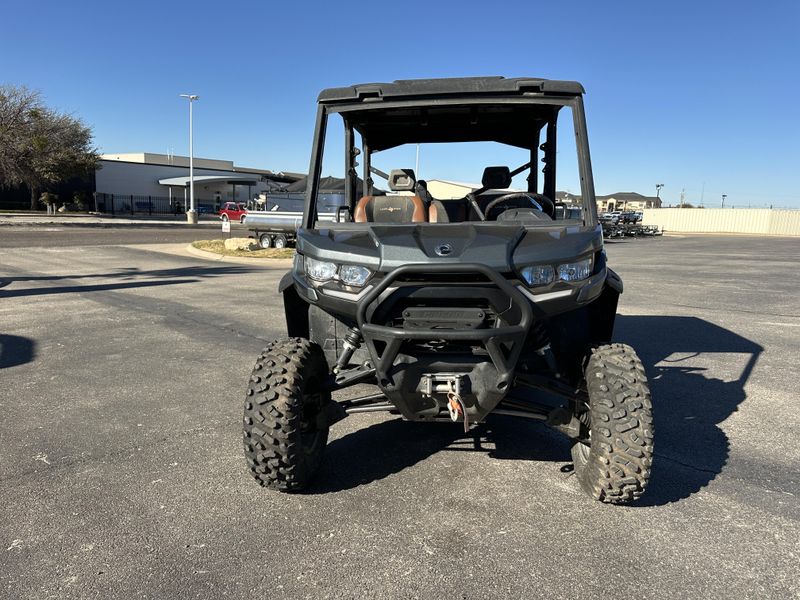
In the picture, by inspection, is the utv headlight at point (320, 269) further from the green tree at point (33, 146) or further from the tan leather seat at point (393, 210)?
the green tree at point (33, 146)

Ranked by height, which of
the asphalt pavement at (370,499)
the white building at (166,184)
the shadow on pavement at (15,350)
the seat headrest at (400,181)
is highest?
the white building at (166,184)

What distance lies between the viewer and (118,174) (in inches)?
2215

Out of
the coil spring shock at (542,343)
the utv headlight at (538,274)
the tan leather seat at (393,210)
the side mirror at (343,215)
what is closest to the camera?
the utv headlight at (538,274)

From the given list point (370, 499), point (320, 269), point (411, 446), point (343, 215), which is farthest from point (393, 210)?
point (370, 499)

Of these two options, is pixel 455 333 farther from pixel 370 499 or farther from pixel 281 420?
pixel 370 499

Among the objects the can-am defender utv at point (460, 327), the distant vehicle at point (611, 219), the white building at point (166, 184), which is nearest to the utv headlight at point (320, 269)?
the can-am defender utv at point (460, 327)

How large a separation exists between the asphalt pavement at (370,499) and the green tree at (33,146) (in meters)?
37.6

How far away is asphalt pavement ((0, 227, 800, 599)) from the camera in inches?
101

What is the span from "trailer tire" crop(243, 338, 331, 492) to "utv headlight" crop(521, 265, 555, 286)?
51.2 inches

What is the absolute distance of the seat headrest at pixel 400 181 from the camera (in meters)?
4.16

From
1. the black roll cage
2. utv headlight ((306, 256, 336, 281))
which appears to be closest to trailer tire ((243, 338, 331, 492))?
utv headlight ((306, 256, 336, 281))

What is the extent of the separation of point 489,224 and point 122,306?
777cm

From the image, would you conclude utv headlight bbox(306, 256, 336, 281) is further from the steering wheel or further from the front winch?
the steering wheel

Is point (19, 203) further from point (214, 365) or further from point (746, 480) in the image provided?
point (746, 480)
